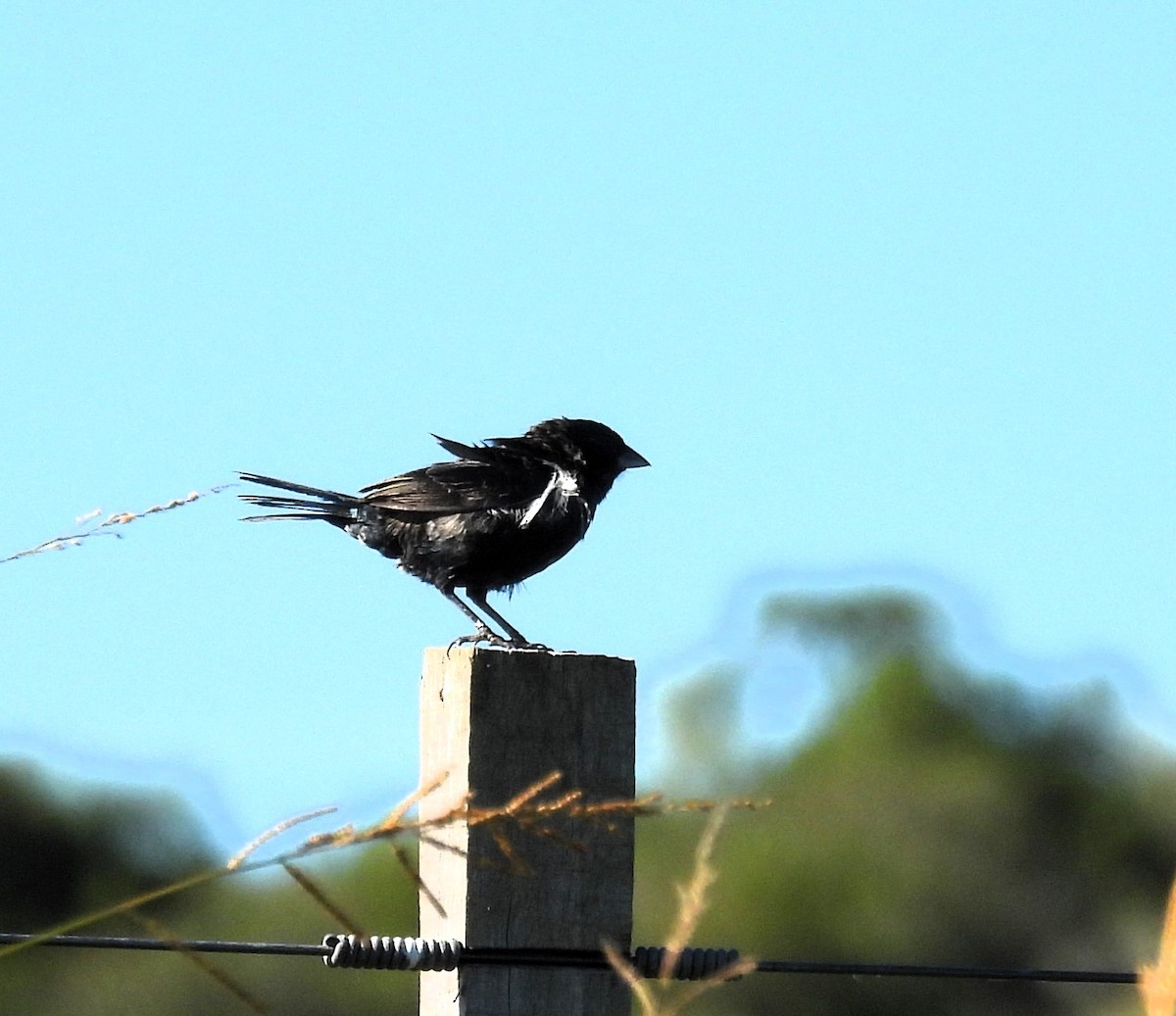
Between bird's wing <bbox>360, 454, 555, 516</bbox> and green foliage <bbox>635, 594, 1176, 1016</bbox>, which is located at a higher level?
bird's wing <bbox>360, 454, 555, 516</bbox>

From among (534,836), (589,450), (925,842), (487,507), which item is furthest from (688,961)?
(925,842)

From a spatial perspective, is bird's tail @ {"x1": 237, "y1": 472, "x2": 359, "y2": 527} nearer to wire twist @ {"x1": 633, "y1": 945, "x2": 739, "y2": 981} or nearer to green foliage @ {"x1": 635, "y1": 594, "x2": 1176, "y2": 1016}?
wire twist @ {"x1": 633, "y1": 945, "x2": 739, "y2": 981}

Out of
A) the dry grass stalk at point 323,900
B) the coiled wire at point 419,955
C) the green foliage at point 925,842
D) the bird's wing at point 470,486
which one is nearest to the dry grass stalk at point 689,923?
the dry grass stalk at point 323,900

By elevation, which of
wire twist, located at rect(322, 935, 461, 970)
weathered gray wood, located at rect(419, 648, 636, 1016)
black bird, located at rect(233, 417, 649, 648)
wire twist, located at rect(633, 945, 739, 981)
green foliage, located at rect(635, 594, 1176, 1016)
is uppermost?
black bird, located at rect(233, 417, 649, 648)

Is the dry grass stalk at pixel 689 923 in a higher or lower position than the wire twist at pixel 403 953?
higher

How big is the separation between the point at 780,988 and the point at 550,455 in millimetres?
38048

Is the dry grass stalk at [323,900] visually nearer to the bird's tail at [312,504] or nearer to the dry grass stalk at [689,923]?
the dry grass stalk at [689,923]

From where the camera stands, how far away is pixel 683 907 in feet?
6.89

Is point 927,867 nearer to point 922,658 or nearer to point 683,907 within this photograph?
point 922,658

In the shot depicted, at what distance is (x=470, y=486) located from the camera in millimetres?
6773

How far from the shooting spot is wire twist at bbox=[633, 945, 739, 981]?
3.34 meters

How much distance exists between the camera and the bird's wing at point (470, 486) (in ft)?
22.1

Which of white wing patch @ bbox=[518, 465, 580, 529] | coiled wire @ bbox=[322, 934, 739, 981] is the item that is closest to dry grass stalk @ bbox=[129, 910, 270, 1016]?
coiled wire @ bbox=[322, 934, 739, 981]

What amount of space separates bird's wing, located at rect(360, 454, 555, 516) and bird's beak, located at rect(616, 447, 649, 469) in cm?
37
